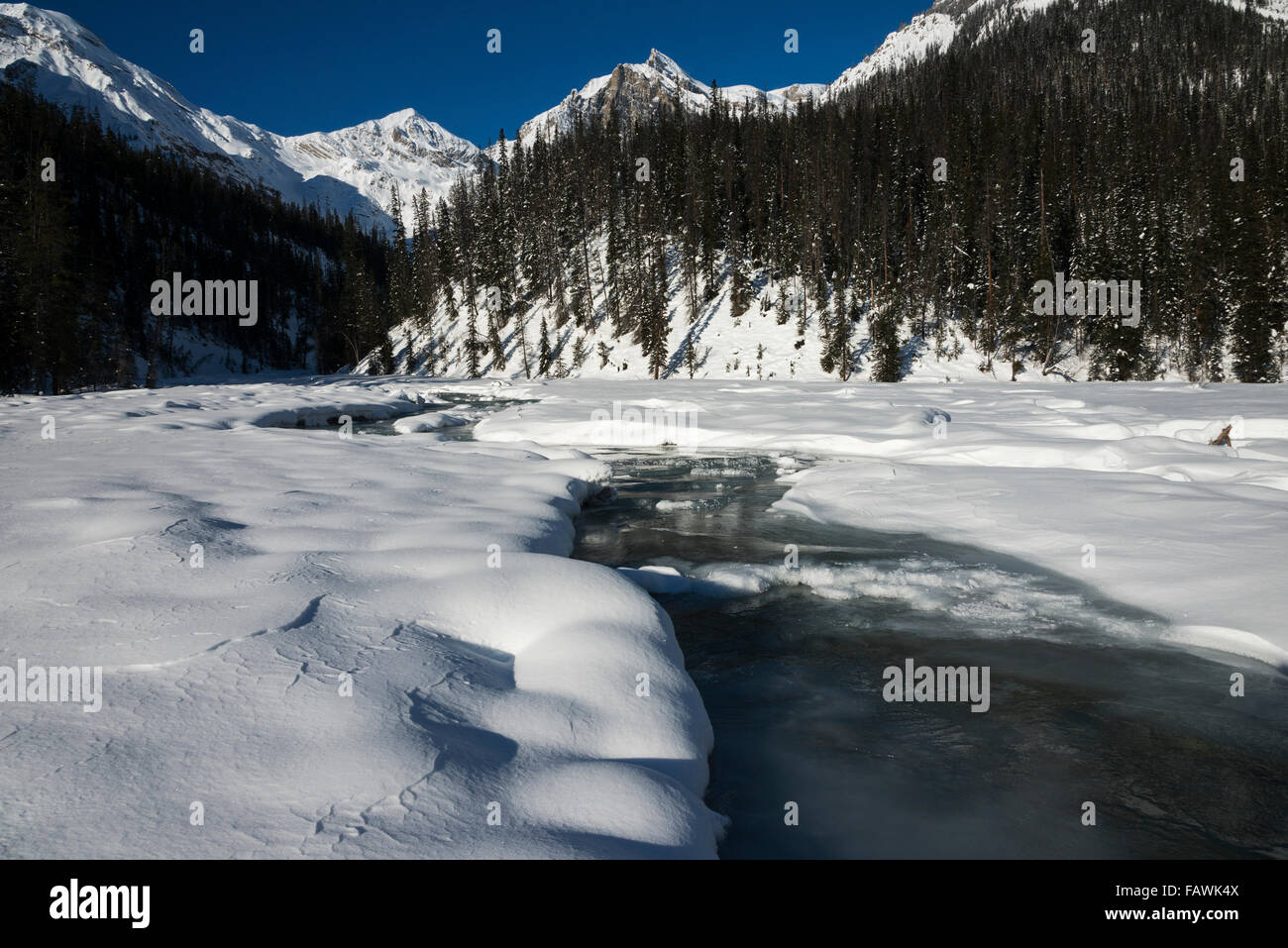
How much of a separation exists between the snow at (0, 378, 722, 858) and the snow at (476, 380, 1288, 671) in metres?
2.90

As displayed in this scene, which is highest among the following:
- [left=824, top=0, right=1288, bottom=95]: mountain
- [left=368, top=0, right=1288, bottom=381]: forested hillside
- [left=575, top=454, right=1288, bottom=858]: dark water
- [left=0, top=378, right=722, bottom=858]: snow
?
[left=824, top=0, right=1288, bottom=95]: mountain

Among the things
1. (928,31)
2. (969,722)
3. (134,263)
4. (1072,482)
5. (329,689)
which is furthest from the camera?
(928,31)

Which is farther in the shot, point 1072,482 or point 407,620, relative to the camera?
point 1072,482

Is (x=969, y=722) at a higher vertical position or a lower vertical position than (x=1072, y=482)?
lower

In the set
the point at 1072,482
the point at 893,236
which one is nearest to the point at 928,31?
the point at 893,236

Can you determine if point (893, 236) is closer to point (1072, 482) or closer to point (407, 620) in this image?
point (1072, 482)

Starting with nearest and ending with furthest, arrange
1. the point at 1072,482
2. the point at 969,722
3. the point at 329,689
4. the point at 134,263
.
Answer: the point at 329,689 < the point at 969,722 < the point at 1072,482 < the point at 134,263

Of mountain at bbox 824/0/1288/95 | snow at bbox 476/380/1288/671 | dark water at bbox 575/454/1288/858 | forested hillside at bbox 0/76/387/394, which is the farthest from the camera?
mountain at bbox 824/0/1288/95

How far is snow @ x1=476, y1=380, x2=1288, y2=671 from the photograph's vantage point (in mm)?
5266

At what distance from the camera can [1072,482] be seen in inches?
330

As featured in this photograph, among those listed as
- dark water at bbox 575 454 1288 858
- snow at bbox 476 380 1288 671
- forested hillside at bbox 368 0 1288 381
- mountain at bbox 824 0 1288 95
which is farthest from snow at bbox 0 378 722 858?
mountain at bbox 824 0 1288 95

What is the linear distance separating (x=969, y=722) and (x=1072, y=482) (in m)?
5.93

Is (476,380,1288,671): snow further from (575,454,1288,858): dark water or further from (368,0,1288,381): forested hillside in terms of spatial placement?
(368,0,1288,381): forested hillside
